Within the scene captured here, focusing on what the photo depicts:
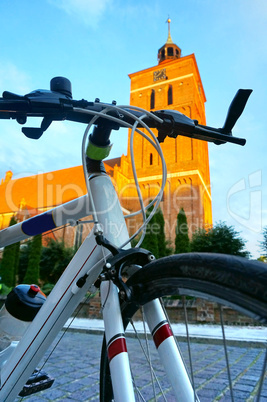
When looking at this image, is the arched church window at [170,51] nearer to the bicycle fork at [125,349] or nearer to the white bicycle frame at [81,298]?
the white bicycle frame at [81,298]

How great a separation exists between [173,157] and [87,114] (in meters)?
27.6

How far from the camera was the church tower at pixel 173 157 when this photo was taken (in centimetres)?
2680

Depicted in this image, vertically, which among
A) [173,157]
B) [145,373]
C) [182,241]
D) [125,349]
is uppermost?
[173,157]

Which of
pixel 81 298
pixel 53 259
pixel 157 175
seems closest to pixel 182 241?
pixel 53 259

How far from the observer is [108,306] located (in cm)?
91

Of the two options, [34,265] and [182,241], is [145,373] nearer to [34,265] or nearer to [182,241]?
[34,265]

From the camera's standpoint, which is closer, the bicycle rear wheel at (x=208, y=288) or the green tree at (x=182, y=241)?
the bicycle rear wheel at (x=208, y=288)

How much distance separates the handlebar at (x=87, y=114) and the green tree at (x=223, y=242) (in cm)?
1241

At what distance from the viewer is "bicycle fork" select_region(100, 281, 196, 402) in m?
0.79

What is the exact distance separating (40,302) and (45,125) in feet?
3.14

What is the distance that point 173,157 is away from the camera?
92.0 feet

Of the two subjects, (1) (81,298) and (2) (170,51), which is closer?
(1) (81,298)

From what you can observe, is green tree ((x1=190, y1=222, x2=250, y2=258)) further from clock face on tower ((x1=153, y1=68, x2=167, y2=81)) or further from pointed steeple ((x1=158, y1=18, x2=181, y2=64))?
pointed steeple ((x1=158, y1=18, x2=181, y2=64))

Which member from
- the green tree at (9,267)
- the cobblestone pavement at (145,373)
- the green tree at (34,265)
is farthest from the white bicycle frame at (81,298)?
the green tree at (9,267)
